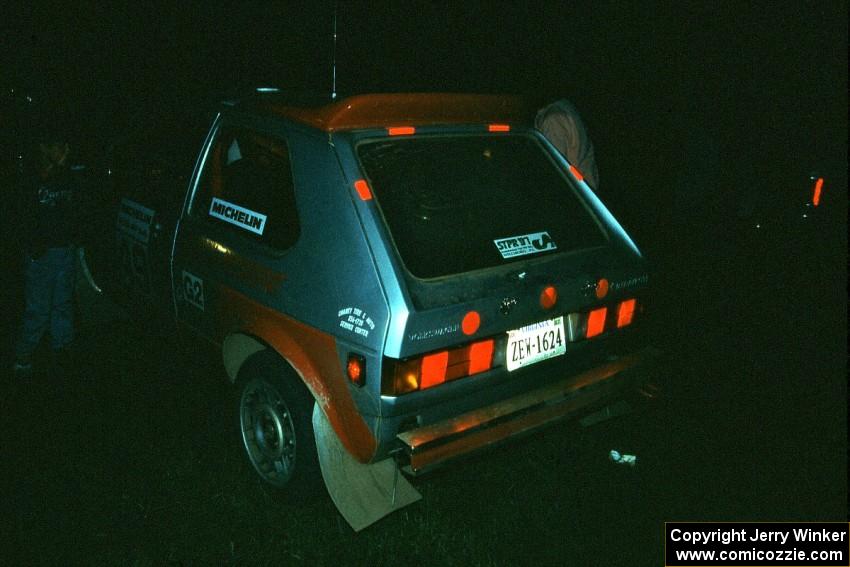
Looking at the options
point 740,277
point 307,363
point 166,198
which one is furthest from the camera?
point 740,277

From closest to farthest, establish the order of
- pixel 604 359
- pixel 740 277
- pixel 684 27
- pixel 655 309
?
pixel 604 359 < pixel 655 309 < pixel 740 277 < pixel 684 27

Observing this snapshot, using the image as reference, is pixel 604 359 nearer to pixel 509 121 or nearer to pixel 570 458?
pixel 570 458

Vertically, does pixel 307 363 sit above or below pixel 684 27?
below

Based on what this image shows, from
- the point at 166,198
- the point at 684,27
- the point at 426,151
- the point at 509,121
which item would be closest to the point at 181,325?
the point at 166,198

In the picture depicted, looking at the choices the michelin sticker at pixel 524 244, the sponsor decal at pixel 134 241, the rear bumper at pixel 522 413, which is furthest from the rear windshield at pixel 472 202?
the sponsor decal at pixel 134 241

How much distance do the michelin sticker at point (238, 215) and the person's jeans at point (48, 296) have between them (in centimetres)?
172

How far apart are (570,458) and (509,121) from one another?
6.36 ft

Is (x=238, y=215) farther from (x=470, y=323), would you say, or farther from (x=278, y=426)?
(x=470, y=323)

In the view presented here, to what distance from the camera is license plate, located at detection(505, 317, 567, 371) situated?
9.75 ft

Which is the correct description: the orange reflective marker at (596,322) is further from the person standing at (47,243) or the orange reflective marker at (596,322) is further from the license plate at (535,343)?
the person standing at (47,243)

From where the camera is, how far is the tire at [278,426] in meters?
3.07

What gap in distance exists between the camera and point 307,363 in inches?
115

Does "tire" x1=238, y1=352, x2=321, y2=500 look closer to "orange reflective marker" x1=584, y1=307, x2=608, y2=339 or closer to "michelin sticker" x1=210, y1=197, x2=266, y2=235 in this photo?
"michelin sticker" x1=210, y1=197, x2=266, y2=235

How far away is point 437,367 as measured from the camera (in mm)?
2721
